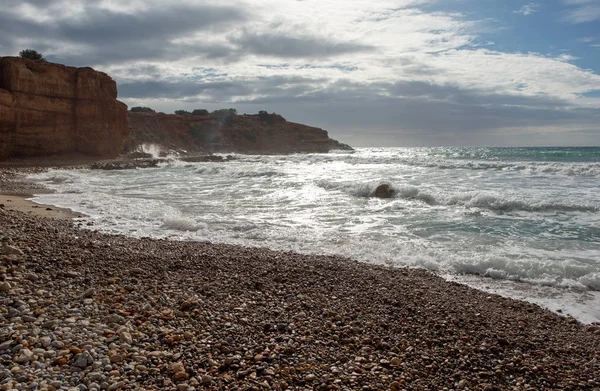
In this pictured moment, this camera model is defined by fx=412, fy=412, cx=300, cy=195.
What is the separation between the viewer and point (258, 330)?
152 inches

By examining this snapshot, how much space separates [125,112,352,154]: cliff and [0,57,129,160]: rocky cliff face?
32.7 ft

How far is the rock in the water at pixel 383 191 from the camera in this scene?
15.1 meters

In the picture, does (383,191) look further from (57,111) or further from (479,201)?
(57,111)

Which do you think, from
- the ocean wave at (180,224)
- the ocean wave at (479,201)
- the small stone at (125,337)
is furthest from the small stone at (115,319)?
the ocean wave at (479,201)

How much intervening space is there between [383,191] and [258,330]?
1206 cm

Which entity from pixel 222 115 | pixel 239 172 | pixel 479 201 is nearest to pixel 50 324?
pixel 479 201

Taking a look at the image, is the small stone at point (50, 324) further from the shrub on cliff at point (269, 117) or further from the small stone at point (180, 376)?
the shrub on cliff at point (269, 117)

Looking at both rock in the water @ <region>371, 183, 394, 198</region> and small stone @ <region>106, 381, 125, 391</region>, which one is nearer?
small stone @ <region>106, 381, 125, 391</region>

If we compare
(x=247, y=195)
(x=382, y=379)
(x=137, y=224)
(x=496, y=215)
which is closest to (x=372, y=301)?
(x=382, y=379)

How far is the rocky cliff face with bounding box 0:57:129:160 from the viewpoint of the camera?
82.2 ft

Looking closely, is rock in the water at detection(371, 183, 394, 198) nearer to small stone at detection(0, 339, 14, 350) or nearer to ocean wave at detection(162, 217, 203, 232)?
ocean wave at detection(162, 217, 203, 232)

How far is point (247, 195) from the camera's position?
51.0 ft

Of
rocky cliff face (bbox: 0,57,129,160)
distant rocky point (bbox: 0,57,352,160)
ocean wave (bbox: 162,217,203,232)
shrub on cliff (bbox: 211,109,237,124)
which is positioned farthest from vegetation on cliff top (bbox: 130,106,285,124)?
ocean wave (bbox: 162,217,203,232)

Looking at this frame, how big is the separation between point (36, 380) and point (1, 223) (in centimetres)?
587
